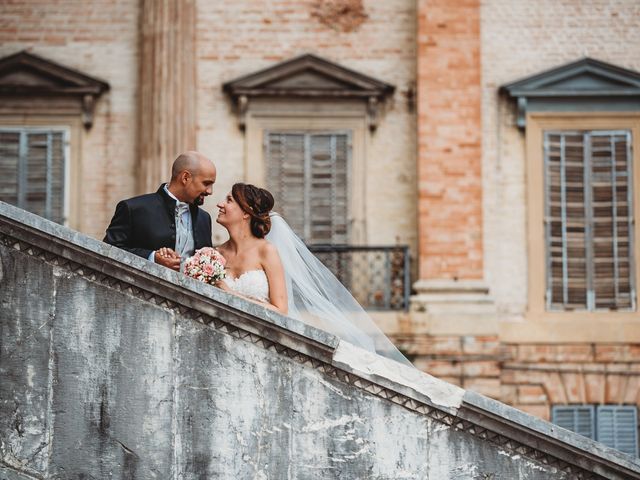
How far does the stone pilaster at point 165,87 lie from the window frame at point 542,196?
4.70 meters

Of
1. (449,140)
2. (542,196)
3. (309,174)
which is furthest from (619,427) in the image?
(309,174)

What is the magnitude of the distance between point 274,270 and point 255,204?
1.58 ft

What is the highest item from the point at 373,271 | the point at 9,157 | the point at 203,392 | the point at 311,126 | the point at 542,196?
the point at 311,126

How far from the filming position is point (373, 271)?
14.4 meters

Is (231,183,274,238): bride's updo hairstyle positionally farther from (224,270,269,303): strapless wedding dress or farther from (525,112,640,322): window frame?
(525,112,640,322): window frame

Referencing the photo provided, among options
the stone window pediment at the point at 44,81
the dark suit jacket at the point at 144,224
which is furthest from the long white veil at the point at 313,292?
the stone window pediment at the point at 44,81

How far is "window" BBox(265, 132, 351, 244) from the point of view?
14766 mm

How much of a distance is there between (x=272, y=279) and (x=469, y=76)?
25.7 feet

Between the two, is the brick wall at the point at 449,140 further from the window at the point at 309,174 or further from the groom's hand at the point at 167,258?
the groom's hand at the point at 167,258

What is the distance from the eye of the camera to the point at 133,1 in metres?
15.1

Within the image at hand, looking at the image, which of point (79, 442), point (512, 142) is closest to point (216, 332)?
point (79, 442)

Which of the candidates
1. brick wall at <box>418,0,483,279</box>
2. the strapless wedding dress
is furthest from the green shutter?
the strapless wedding dress

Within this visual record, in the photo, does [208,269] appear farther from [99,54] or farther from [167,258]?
[99,54]

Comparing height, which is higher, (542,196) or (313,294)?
(542,196)
